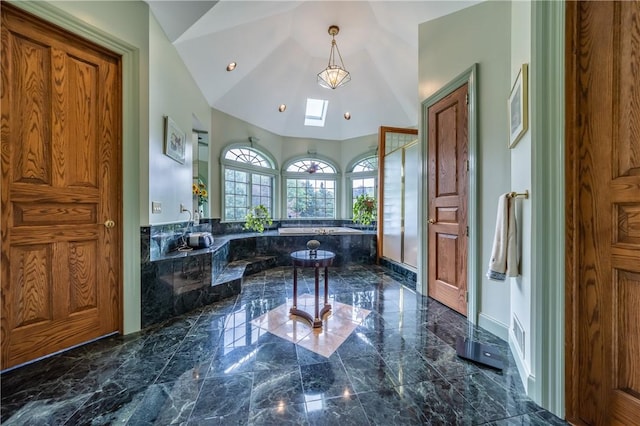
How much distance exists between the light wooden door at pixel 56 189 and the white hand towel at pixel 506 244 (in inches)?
114

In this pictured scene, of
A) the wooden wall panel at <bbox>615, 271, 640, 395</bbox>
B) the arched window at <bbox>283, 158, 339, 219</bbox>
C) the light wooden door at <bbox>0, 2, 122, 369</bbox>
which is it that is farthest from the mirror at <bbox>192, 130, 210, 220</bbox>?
the wooden wall panel at <bbox>615, 271, 640, 395</bbox>

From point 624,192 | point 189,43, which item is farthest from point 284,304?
point 189,43

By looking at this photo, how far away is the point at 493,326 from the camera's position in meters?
2.07

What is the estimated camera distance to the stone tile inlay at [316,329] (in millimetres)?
1913

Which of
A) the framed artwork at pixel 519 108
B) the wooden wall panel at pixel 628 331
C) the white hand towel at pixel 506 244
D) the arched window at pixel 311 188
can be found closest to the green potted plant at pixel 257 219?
the arched window at pixel 311 188

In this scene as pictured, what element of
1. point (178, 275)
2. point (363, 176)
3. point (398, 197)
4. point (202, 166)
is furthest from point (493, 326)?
point (202, 166)

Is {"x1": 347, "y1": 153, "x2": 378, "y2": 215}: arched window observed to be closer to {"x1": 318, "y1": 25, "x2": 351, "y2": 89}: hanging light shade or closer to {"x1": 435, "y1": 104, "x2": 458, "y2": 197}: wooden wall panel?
{"x1": 318, "y1": 25, "x2": 351, "y2": 89}: hanging light shade

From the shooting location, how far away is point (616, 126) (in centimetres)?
113

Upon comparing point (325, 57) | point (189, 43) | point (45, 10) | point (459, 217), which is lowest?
point (459, 217)

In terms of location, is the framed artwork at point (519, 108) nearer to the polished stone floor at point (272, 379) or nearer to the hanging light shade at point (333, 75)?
the polished stone floor at point (272, 379)

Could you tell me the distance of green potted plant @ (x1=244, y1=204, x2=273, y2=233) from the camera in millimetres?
4973

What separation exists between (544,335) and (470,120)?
5.97 ft

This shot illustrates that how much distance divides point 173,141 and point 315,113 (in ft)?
13.7

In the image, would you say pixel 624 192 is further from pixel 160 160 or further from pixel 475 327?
pixel 160 160
